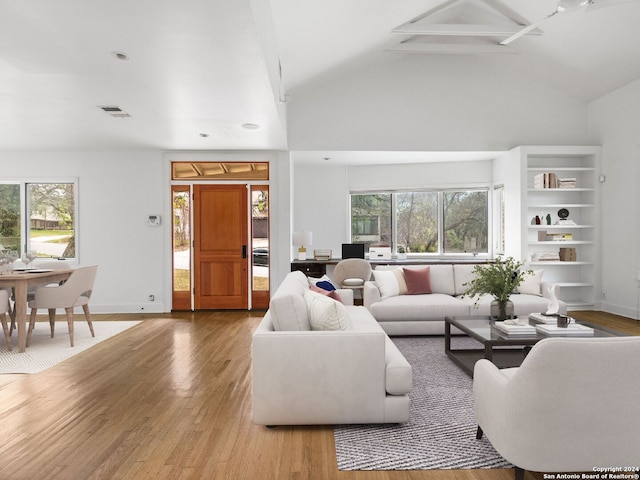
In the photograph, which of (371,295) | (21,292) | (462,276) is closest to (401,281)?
(371,295)

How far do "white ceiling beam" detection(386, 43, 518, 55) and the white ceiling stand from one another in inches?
2.2

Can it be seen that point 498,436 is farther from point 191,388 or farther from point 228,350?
point 228,350

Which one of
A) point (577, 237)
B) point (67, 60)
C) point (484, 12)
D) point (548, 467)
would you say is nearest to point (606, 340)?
point (548, 467)

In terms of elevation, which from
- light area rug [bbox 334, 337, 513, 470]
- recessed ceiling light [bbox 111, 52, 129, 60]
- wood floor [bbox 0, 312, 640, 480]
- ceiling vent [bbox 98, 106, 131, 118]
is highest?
ceiling vent [bbox 98, 106, 131, 118]

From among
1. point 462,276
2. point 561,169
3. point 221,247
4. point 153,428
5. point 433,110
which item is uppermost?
point 433,110

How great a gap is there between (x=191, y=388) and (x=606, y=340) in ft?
9.31

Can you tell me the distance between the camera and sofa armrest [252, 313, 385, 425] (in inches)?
101

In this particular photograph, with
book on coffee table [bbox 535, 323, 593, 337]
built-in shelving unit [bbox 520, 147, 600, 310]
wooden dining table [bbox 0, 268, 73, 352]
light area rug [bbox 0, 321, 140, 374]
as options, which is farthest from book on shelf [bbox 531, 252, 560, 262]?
wooden dining table [bbox 0, 268, 73, 352]

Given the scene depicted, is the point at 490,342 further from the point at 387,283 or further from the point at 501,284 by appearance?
the point at 387,283

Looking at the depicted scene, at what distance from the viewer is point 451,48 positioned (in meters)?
6.19

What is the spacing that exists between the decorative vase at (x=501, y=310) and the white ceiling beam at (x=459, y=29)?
11.6ft

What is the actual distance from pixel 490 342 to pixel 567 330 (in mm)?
692

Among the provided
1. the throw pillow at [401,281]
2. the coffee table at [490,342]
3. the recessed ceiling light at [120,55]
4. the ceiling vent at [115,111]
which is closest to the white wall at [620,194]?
the coffee table at [490,342]

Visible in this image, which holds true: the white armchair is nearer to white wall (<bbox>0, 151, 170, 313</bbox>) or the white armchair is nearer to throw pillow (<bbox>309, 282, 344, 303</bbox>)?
throw pillow (<bbox>309, 282, 344, 303</bbox>)
